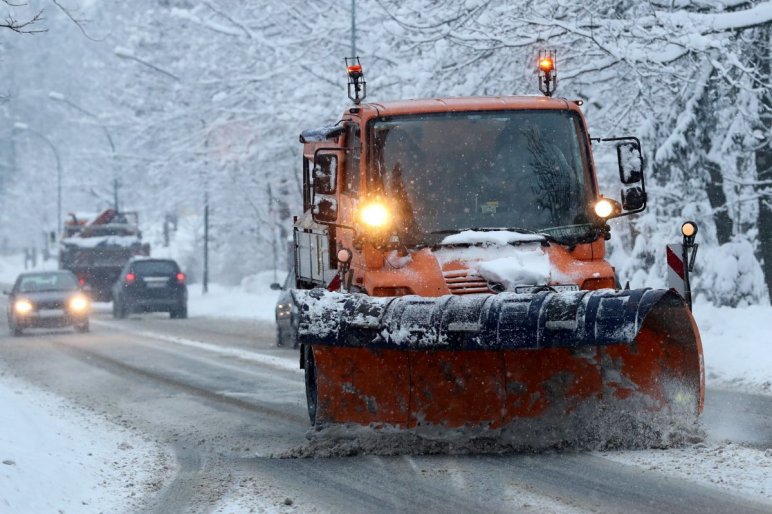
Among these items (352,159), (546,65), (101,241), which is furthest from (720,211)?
(101,241)

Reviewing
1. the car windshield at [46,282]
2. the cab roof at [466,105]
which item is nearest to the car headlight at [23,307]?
the car windshield at [46,282]

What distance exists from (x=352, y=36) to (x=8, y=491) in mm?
18886

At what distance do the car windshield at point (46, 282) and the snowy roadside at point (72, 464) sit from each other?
53.0 ft

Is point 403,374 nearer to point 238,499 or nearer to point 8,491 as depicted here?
point 238,499

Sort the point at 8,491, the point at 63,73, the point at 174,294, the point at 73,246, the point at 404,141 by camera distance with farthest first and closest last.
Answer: the point at 63,73
the point at 73,246
the point at 174,294
the point at 404,141
the point at 8,491

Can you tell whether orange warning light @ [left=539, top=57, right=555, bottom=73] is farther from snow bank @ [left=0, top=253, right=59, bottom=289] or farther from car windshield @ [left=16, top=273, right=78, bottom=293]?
snow bank @ [left=0, top=253, right=59, bottom=289]

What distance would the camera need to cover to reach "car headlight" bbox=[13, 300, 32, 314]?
2700cm

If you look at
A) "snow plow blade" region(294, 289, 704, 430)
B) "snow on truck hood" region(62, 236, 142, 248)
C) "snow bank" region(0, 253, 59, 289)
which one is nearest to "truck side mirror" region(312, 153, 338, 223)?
"snow plow blade" region(294, 289, 704, 430)

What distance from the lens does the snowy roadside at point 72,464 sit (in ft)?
23.9

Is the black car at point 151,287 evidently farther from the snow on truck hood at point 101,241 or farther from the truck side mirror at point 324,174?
the truck side mirror at point 324,174

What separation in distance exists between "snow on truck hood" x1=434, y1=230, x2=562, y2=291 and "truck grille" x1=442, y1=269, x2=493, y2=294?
4 cm

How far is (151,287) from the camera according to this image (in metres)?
33.2

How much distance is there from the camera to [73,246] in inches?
1610

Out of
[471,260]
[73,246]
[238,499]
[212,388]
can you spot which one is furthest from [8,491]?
[73,246]
